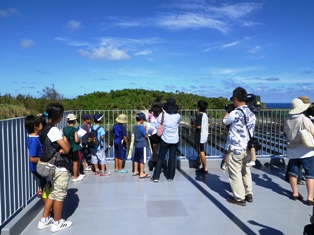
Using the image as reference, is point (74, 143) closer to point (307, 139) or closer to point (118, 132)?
point (118, 132)

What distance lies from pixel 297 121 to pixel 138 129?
3.13 meters

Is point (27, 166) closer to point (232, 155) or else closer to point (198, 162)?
point (232, 155)

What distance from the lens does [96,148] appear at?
6387 millimetres

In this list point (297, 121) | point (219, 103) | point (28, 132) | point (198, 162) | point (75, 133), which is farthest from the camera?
point (219, 103)

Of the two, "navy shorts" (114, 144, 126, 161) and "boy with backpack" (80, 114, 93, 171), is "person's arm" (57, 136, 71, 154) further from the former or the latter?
"navy shorts" (114, 144, 126, 161)

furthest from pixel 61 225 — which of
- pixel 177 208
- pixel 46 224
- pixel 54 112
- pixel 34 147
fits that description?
pixel 177 208

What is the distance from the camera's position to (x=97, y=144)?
245 inches

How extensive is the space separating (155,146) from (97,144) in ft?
4.53

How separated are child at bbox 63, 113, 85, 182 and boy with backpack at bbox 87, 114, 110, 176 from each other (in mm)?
341

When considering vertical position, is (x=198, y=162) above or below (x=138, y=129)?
below

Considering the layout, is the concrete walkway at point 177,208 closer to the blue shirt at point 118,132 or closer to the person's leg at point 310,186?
the person's leg at point 310,186

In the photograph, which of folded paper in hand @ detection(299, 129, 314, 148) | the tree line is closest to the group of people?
folded paper in hand @ detection(299, 129, 314, 148)

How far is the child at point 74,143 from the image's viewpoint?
5.58 metres

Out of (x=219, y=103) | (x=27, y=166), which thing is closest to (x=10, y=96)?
(x=219, y=103)
